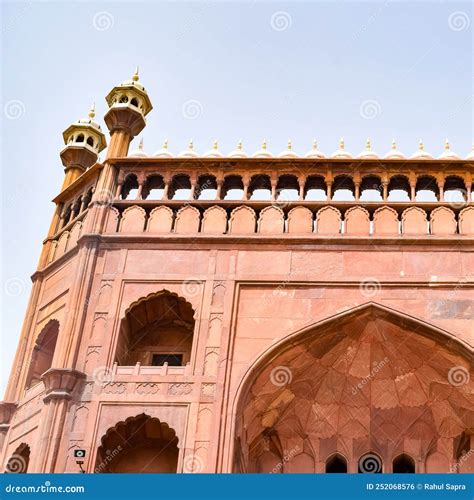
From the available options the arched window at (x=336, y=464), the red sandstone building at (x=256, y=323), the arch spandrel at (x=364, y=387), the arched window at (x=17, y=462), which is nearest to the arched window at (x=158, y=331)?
the red sandstone building at (x=256, y=323)

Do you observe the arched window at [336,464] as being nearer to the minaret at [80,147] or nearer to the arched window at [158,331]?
the arched window at [158,331]

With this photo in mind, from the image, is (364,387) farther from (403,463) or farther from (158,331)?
(158,331)

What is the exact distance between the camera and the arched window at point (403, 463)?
635 inches

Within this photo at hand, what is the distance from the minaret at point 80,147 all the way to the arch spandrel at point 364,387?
5.68 meters

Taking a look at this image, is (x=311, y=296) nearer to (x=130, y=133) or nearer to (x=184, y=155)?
(x=184, y=155)

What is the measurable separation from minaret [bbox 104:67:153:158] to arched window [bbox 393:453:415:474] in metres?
6.62

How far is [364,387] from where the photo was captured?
16.2 meters

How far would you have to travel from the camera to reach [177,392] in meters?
14.7

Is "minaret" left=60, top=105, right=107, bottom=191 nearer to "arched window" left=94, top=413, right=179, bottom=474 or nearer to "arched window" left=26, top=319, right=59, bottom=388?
"arched window" left=26, top=319, right=59, bottom=388

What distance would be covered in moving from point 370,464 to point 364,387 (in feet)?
3.84

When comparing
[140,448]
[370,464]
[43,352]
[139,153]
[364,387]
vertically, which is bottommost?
[140,448]

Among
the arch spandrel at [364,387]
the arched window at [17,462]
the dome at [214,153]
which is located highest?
the dome at [214,153]

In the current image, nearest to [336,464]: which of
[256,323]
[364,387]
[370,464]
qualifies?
[370,464]


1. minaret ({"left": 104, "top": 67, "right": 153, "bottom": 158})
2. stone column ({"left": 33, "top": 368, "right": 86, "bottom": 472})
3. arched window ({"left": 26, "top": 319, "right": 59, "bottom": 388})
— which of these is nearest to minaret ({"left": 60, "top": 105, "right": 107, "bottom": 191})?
minaret ({"left": 104, "top": 67, "right": 153, "bottom": 158})
